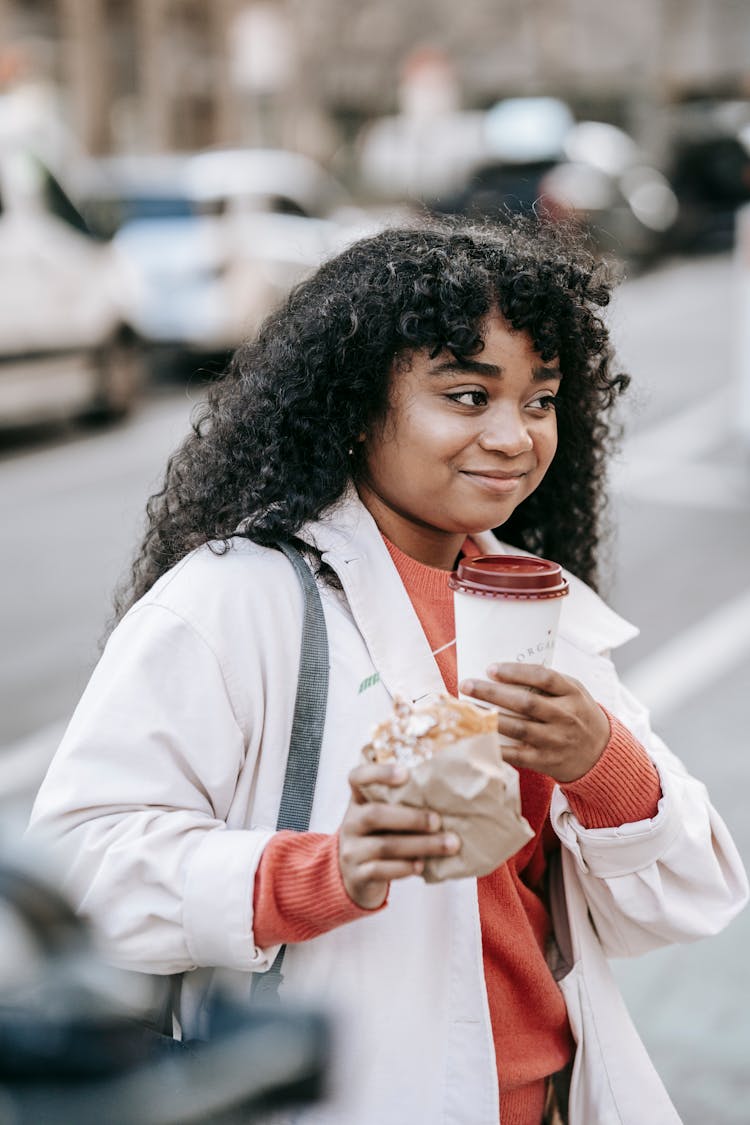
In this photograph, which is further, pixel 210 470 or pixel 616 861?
pixel 210 470

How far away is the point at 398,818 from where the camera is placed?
150 centimetres

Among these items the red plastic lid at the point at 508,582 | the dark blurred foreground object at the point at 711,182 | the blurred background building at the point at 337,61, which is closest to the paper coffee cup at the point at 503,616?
the red plastic lid at the point at 508,582

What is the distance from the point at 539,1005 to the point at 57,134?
1088 cm

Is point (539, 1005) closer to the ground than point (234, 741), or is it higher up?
closer to the ground

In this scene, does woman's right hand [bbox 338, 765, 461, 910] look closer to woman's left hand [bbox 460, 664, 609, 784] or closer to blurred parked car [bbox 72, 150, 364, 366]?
woman's left hand [bbox 460, 664, 609, 784]

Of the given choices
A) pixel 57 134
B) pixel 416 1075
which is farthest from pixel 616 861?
pixel 57 134

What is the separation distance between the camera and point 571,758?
1.76m

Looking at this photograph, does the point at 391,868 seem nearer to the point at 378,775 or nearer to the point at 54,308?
the point at 378,775

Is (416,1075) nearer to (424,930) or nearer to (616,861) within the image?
(424,930)

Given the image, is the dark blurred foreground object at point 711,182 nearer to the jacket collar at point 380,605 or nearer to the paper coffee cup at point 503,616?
the jacket collar at point 380,605

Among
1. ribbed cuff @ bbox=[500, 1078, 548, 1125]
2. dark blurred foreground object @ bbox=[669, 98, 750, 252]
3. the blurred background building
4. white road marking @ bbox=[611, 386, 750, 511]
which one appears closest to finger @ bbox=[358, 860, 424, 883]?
ribbed cuff @ bbox=[500, 1078, 548, 1125]

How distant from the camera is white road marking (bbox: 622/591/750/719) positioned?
5832mm

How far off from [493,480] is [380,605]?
0.23 meters

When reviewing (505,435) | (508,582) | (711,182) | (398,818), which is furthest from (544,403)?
(711,182)
